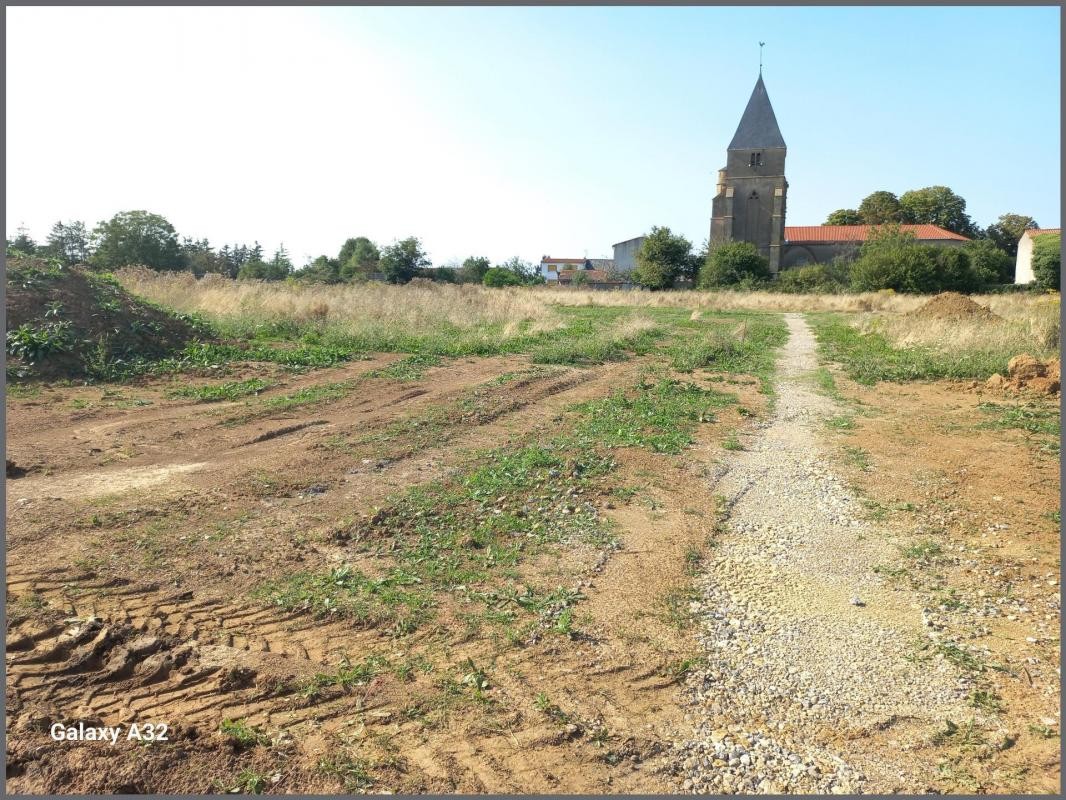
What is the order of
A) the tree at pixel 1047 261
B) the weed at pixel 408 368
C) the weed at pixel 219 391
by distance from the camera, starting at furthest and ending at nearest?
the tree at pixel 1047 261, the weed at pixel 408 368, the weed at pixel 219 391

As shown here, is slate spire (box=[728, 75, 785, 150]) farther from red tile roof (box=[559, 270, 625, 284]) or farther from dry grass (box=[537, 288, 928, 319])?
dry grass (box=[537, 288, 928, 319])

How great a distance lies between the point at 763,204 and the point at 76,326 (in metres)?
55.5

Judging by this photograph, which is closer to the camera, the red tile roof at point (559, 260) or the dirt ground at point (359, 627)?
the dirt ground at point (359, 627)

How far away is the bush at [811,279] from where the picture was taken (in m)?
43.9

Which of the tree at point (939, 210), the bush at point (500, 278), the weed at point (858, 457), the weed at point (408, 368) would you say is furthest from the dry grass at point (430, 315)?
the tree at point (939, 210)

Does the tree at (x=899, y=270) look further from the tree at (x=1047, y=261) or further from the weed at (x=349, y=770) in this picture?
the weed at (x=349, y=770)

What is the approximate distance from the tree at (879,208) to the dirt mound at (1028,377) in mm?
61339

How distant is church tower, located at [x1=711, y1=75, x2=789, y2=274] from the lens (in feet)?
185

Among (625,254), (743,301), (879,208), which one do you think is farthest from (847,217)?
(743,301)

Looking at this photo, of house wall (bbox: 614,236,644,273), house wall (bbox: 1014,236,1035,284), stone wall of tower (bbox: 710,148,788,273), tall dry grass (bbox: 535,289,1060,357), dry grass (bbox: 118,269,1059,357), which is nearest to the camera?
tall dry grass (bbox: 535,289,1060,357)

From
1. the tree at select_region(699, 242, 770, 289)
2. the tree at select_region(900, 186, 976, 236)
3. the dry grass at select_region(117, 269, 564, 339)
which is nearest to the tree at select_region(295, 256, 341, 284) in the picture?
the dry grass at select_region(117, 269, 564, 339)

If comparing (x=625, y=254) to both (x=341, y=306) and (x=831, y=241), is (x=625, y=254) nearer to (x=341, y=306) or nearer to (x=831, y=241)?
(x=831, y=241)

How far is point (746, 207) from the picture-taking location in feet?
190

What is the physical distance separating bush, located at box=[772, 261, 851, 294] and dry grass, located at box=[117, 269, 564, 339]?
27.2m
